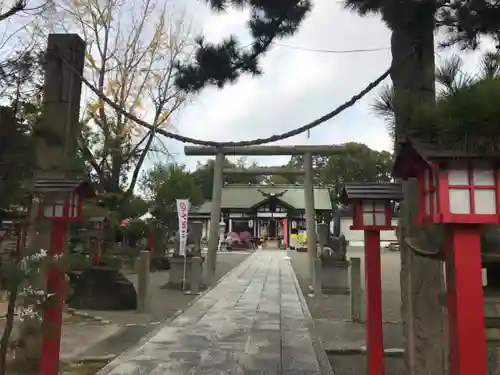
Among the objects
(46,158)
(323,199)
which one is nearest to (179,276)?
(46,158)

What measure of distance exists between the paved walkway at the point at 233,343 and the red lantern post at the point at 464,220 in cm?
296

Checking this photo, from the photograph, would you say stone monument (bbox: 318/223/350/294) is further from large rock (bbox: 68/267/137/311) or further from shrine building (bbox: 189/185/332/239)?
shrine building (bbox: 189/185/332/239)

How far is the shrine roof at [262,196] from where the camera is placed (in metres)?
40.0

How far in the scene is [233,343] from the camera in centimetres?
646

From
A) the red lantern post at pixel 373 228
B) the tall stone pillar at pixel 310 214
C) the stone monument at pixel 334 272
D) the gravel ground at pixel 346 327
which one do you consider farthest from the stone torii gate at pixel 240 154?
the red lantern post at pixel 373 228

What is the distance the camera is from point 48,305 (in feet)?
12.1

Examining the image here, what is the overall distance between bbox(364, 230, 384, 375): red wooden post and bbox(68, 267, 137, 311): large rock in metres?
6.79

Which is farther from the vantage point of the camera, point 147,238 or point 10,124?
point 147,238

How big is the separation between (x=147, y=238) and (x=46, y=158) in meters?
14.6

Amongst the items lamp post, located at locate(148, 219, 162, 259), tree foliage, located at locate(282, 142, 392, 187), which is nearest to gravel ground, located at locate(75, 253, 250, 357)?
lamp post, located at locate(148, 219, 162, 259)

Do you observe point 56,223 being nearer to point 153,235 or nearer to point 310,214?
point 310,214

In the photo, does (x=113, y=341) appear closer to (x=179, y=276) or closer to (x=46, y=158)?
(x=46, y=158)

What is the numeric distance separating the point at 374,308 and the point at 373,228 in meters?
0.78

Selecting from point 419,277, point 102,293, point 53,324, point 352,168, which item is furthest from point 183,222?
point 352,168
